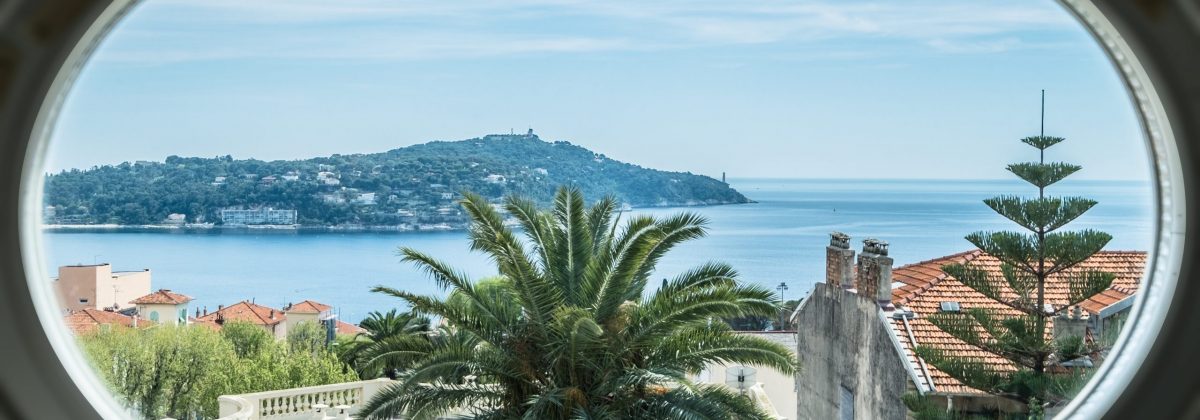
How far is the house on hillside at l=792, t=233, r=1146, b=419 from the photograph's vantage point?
30.1 ft

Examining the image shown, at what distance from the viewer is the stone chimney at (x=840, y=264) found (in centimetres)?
1104

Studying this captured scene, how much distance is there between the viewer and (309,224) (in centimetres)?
4175

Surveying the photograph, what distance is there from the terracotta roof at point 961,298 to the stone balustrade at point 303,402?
4.19m

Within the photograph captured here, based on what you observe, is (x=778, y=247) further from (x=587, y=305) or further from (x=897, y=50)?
(x=587, y=305)

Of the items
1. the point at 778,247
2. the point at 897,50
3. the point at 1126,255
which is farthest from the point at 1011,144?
the point at 1126,255

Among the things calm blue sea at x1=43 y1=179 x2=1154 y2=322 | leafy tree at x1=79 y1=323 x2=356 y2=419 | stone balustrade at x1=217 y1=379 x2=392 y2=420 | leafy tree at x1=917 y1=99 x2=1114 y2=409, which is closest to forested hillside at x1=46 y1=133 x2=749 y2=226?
calm blue sea at x1=43 y1=179 x2=1154 y2=322

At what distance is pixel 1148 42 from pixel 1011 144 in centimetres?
4753

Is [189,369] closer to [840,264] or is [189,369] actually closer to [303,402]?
[303,402]

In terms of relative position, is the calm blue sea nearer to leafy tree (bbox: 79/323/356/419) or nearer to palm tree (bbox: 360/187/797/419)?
leafy tree (bbox: 79/323/356/419)

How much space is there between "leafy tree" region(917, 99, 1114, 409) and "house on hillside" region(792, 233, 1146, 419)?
16 centimetres

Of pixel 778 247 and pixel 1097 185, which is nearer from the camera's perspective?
pixel 1097 185

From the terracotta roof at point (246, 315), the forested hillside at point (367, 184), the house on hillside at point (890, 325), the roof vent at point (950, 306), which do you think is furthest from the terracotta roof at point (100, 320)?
the roof vent at point (950, 306)

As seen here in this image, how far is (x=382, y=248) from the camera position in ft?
130

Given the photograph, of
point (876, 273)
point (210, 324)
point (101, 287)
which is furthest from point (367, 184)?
point (876, 273)
